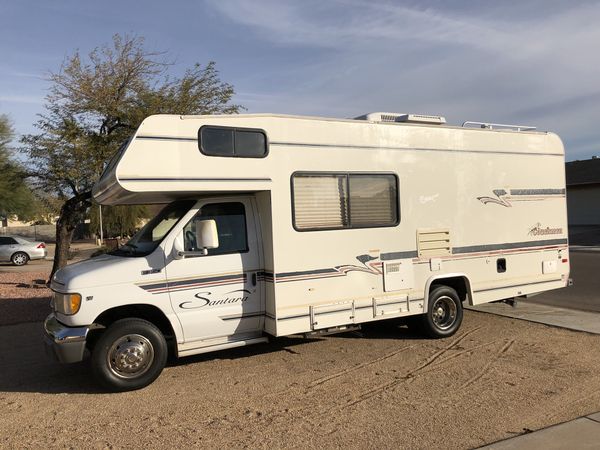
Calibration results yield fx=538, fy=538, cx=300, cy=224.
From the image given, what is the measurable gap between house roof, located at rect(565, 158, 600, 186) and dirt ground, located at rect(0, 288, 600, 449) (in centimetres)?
3362

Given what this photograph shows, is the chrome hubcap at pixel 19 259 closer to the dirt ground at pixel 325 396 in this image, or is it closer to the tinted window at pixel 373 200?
the dirt ground at pixel 325 396

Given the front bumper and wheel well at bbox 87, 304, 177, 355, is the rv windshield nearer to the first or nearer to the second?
wheel well at bbox 87, 304, 177, 355

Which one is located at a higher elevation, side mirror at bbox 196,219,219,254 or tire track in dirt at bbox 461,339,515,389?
side mirror at bbox 196,219,219,254

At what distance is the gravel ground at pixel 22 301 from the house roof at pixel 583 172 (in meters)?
34.5

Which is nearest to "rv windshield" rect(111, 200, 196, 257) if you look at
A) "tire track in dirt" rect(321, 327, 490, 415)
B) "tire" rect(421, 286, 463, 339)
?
"tire track in dirt" rect(321, 327, 490, 415)

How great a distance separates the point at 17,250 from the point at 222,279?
22422 millimetres

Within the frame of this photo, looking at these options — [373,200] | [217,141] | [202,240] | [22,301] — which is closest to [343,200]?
[373,200]

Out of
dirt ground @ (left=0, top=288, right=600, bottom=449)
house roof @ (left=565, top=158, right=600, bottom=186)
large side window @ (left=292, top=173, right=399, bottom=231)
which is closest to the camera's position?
dirt ground @ (left=0, top=288, right=600, bottom=449)

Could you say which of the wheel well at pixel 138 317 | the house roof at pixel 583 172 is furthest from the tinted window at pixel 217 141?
the house roof at pixel 583 172

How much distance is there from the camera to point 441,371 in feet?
19.5

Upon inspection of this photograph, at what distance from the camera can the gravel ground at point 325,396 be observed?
4.39 m

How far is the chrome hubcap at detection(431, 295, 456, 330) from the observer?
7.46 metres

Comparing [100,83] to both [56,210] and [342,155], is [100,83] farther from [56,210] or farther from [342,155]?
[342,155]

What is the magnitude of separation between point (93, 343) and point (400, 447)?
3.35 m
